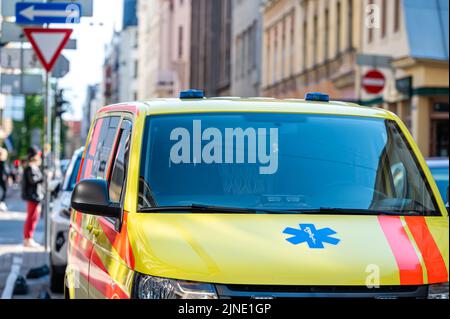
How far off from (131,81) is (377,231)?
6073 inches

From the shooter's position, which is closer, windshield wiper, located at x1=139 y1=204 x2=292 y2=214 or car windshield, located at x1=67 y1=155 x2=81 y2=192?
windshield wiper, located at x1=139 y1=204 x2=292 y2=214

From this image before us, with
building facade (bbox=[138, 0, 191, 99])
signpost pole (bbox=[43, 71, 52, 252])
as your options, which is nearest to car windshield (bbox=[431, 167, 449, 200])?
signpost pole (bbox=[43, 71, 52, 252])

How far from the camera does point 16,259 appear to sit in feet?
58.6

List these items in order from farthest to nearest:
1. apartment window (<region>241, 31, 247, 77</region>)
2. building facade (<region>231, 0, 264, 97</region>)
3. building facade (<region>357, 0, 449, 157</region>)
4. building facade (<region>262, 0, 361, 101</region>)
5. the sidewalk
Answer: apartment window (<region>241, 31, 247, 77</region>) < building facade (<region>231, 0, 264, 97</region>) < building facade (<region>262, 0, 361, 101</region>) < building facade (<region>357, 0, 449, 157</region>) < the sidewalk

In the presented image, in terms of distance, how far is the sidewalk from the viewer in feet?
47.2

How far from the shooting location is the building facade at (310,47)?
37.3 meters

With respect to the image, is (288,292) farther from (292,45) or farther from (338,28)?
(292,45)

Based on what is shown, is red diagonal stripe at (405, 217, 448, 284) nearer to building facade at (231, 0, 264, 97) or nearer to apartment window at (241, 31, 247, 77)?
building facade at (231, 0, 264, 97)

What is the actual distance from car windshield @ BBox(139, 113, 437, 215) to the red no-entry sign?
72.7 feet

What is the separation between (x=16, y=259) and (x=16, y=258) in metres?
0.17

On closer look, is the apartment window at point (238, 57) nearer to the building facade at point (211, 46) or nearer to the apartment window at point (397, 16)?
the building facade at point (211, 46)

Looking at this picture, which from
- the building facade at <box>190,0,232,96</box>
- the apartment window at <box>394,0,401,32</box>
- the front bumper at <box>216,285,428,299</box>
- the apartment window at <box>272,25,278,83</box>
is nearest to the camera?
the front bumper at <box>216,285,428,299</box>

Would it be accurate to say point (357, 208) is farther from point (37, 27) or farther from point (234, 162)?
point (37, 27)
